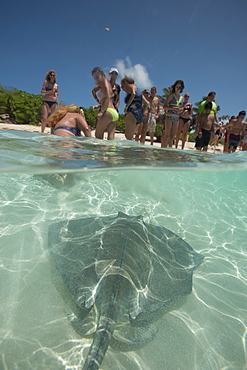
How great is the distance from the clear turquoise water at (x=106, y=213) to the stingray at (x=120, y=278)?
18 cm

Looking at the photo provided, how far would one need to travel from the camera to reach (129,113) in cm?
666

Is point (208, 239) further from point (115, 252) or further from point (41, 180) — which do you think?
point (41, 180)

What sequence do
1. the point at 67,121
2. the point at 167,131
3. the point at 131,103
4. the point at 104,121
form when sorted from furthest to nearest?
the point at 167,131 < the point at 131,103 < the point at 104,121 < the point at 67,121

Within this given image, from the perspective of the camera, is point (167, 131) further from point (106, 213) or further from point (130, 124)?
point (106, 213)

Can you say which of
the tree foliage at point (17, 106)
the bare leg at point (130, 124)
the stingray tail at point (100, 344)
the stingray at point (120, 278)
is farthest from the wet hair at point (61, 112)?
the tree foliage at point (17, 106)

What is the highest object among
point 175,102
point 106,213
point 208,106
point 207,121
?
point 208,106

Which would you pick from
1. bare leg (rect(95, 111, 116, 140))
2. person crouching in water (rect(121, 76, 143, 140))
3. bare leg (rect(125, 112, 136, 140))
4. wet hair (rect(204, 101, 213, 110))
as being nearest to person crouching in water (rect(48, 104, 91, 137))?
bare leg (rect(95, 111, 116, 140))

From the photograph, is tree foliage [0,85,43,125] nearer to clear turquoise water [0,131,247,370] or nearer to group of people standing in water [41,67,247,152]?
group of people standing in water [41,67,247,152]

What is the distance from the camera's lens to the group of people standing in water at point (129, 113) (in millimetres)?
5316

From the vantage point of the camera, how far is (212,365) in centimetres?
210

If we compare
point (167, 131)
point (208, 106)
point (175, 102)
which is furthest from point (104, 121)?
point (208, 106)

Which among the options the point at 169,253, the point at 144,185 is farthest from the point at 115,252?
the point at 144,185

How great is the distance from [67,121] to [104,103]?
4.11 feet

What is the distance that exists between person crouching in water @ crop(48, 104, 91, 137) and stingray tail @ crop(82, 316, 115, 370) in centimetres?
438
